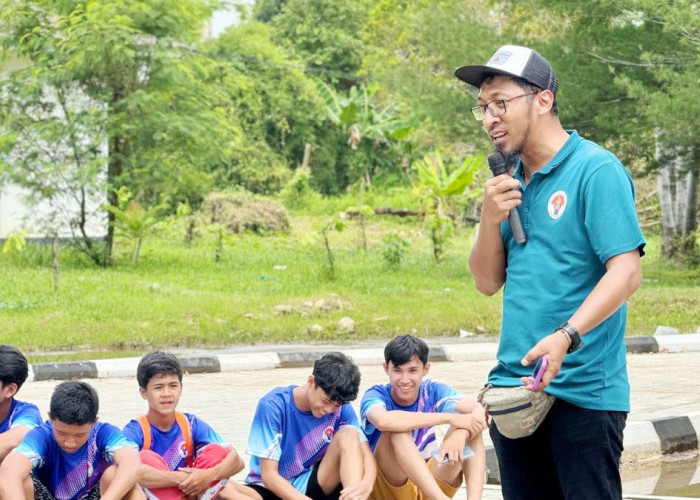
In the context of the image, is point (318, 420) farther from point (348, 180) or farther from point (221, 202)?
point (348, 180)

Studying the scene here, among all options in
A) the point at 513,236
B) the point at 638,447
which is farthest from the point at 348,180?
the point at 513,236

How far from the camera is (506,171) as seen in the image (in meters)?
4.03

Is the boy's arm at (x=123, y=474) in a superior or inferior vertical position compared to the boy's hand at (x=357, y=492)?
superior

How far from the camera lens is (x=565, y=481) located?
148 inches

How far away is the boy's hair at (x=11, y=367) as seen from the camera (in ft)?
19.0

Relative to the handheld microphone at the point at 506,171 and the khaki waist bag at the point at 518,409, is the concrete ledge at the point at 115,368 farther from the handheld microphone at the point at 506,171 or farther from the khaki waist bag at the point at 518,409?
the khaki waist bag at the point at 518,409

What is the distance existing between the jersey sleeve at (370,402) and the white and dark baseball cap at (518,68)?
8.22 feet

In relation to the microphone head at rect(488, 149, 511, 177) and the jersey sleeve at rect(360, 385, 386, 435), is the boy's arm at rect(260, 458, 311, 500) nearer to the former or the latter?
the jersey sleeve at rect(360, 385, 386, 435)

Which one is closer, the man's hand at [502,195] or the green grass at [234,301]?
the man's hand at [502,195]

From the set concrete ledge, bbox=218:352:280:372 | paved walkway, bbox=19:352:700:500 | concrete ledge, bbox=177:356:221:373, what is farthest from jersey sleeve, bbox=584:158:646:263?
concrete ledge, bbox=218:352:280:372

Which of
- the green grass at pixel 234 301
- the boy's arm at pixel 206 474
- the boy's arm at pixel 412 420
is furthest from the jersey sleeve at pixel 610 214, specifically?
the green grass at pixel 234 301

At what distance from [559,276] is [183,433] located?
2.94 metres

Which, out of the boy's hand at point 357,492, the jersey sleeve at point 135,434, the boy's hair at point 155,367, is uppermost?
the boy's hair at point 155,367

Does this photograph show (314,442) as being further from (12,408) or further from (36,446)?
(12,408)
